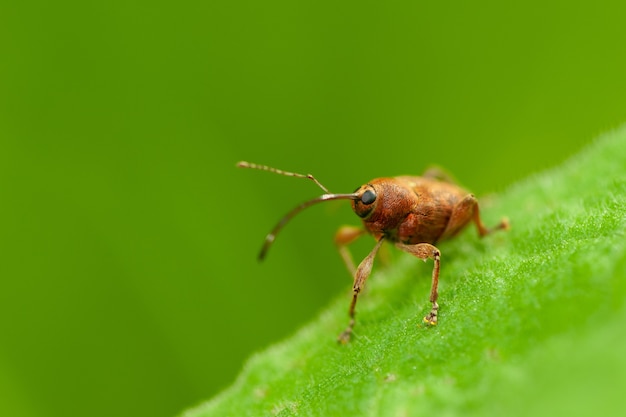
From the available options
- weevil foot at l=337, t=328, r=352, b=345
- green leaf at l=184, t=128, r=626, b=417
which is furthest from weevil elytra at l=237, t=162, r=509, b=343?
green leaf at l=184, t=128, r=626, b=417

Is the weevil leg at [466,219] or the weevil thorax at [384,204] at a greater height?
the weevil thorax at [384,204]

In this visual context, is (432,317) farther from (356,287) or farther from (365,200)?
(365,200)

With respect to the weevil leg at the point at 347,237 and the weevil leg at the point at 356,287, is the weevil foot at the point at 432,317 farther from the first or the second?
the weevil leg at the point at 347,237

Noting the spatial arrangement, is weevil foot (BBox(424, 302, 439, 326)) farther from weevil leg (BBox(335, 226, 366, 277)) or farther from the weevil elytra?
weevil leg (BBox(335, 226, 366, 277))

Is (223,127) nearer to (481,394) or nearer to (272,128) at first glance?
(272,128)

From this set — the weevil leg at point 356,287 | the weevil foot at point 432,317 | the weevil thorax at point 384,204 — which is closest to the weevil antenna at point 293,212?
the weevil thorax at point 384,204
